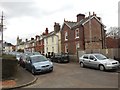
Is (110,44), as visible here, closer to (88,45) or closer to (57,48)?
(88,45)

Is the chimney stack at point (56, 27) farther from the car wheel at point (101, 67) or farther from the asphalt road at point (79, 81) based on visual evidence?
the asphalt road at point (79, 81)

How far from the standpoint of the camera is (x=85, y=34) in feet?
120

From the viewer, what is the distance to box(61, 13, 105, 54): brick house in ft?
119

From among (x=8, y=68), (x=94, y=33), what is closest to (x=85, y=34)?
(x=94, y=33)

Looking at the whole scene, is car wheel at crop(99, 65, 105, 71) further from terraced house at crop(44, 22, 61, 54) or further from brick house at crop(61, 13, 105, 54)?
terraced house at crop(44, 22, 61, 54)

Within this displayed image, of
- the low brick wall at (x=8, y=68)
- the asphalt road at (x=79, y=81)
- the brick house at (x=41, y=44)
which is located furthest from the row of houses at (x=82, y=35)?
the low brick wall at (x=8, y=68)

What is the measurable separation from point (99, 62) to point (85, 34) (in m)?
16.7

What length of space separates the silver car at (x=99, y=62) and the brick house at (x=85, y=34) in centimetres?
1246

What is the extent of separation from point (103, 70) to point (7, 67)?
865 centimetres

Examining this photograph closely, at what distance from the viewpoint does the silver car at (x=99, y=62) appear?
19406 millimetres

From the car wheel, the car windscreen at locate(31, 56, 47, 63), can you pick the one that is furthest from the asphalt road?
the car windscreen at locate(31, 56, 47, 63)

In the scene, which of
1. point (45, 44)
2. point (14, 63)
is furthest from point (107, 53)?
point (45, 44)

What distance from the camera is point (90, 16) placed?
3716 centimetres

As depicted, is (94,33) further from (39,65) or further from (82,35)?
(39,65)
